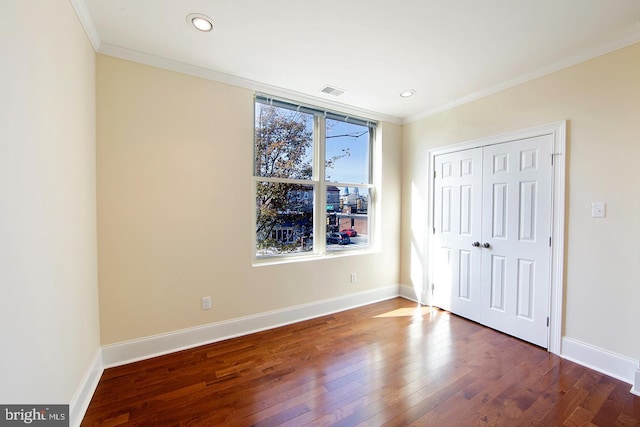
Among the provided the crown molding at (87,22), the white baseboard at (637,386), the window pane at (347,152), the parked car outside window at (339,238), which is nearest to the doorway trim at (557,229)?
the white baseboard at (637,386)

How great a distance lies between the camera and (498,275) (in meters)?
2.95

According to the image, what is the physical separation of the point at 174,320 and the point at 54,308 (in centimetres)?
122

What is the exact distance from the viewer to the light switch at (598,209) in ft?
7.27

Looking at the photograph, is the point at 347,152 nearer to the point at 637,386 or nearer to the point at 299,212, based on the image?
the point at 299,212

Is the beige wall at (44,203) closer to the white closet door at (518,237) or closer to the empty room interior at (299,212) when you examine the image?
the empty room interior at (299,212)

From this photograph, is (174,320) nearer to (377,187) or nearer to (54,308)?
(54,308)

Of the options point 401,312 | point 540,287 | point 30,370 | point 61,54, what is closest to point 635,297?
point 540,287

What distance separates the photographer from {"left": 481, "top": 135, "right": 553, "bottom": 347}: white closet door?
2.59 meters

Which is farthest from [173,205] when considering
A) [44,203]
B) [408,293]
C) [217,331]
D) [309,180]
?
[408,293]

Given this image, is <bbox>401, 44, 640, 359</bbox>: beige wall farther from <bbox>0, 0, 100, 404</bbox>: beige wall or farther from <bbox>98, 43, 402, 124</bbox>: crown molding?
<bbox>0, 0, 100, 404</bbox>: beige wall

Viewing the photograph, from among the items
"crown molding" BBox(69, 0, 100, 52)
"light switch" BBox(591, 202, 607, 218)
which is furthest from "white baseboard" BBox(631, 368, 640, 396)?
"crown molding" BBox(69, 0, 100, 52)

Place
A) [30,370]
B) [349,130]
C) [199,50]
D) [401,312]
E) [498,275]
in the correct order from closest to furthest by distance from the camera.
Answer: [30,370], [199,50], [498,275], [401,312], [349,130]

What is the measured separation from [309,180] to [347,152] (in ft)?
2.51

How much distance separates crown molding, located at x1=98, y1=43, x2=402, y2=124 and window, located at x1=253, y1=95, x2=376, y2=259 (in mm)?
88
